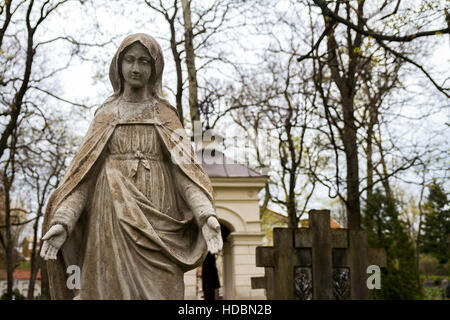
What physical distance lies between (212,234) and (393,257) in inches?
567

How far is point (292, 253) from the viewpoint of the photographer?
7.09 metres

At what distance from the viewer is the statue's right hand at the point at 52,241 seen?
383 cm

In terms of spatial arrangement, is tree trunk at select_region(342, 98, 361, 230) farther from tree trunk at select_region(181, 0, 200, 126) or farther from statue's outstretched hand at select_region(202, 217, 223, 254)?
Result: statue's outstretched hand at select_region(202, 217, 223, 254)

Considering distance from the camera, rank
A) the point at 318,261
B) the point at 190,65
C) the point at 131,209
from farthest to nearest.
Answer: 1. the point at 190,65
2. the point at 318,261
3. the point at 131,209

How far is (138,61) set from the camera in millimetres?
4535

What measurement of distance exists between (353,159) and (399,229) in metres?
3.90

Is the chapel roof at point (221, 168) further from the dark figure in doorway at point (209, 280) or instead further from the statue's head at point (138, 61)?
the statue's head at point (138, 61)

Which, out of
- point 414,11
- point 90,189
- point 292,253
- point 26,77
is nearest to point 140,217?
point 90,189

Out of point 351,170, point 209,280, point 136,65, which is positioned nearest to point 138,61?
point 136,65

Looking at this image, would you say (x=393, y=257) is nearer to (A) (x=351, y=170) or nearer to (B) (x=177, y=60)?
(A) (x=351, y=170)

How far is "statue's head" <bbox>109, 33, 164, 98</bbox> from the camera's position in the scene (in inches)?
177

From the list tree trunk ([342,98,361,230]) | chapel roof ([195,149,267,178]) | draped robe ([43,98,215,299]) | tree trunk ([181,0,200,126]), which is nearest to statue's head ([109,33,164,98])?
draped robe ([43,98,215,299])

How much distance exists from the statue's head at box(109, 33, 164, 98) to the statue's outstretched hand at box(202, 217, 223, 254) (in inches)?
53.5
